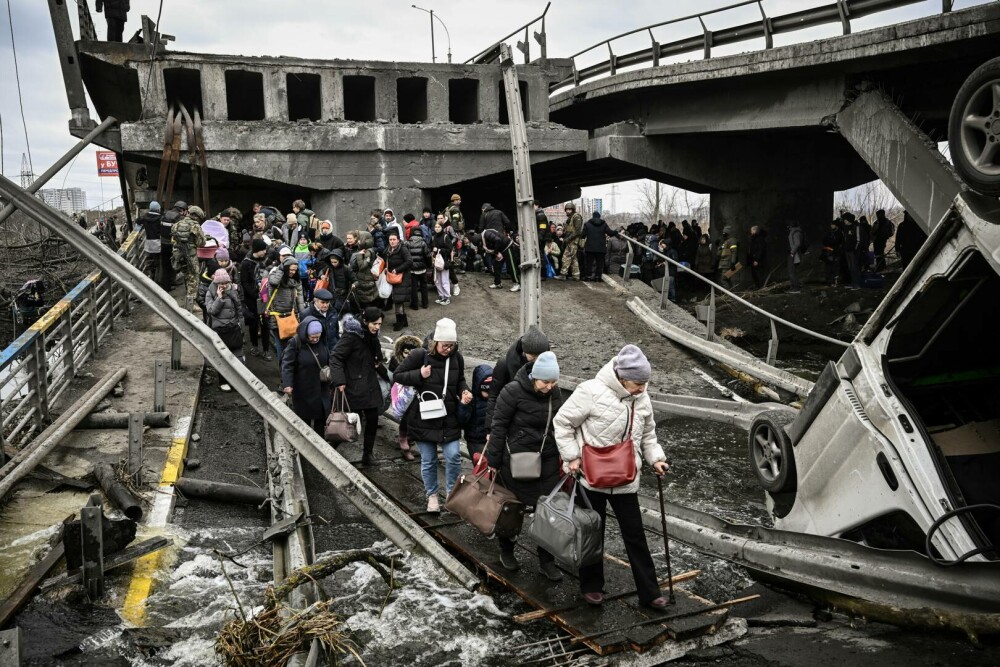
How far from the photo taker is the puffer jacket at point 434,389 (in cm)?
736

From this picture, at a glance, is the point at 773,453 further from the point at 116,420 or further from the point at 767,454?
the point at 116,420

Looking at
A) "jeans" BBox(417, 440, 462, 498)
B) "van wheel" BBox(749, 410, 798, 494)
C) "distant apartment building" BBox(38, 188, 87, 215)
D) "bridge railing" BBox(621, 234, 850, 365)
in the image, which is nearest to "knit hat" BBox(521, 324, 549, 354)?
"jeans" BBox(417, 440, 462, 498)

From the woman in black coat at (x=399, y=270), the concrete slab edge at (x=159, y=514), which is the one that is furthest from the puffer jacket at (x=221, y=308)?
the woman in black coat at (x=399, y=270)

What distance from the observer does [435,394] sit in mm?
7375

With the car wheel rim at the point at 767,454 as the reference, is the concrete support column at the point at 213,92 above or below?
above

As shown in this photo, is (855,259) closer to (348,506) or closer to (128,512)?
(348,506)

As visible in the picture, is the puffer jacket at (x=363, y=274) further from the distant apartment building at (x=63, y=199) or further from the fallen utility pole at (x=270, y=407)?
the distant apartment building at (x=63, y=199)

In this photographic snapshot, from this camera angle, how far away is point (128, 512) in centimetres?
708

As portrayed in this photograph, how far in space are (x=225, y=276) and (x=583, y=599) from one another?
813cm

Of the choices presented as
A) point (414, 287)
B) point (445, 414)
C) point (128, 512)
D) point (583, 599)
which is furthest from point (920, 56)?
point (128, 512)

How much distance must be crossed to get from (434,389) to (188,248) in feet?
29.3

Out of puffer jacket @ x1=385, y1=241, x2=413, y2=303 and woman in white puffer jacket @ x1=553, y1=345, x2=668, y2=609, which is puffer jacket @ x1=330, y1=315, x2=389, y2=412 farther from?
puffer jacket @ x1=385, y1=241, x2=413, y2=303

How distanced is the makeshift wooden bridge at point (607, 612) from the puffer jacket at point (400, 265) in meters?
8.75

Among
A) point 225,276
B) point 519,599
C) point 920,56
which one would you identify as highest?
point 920,56
